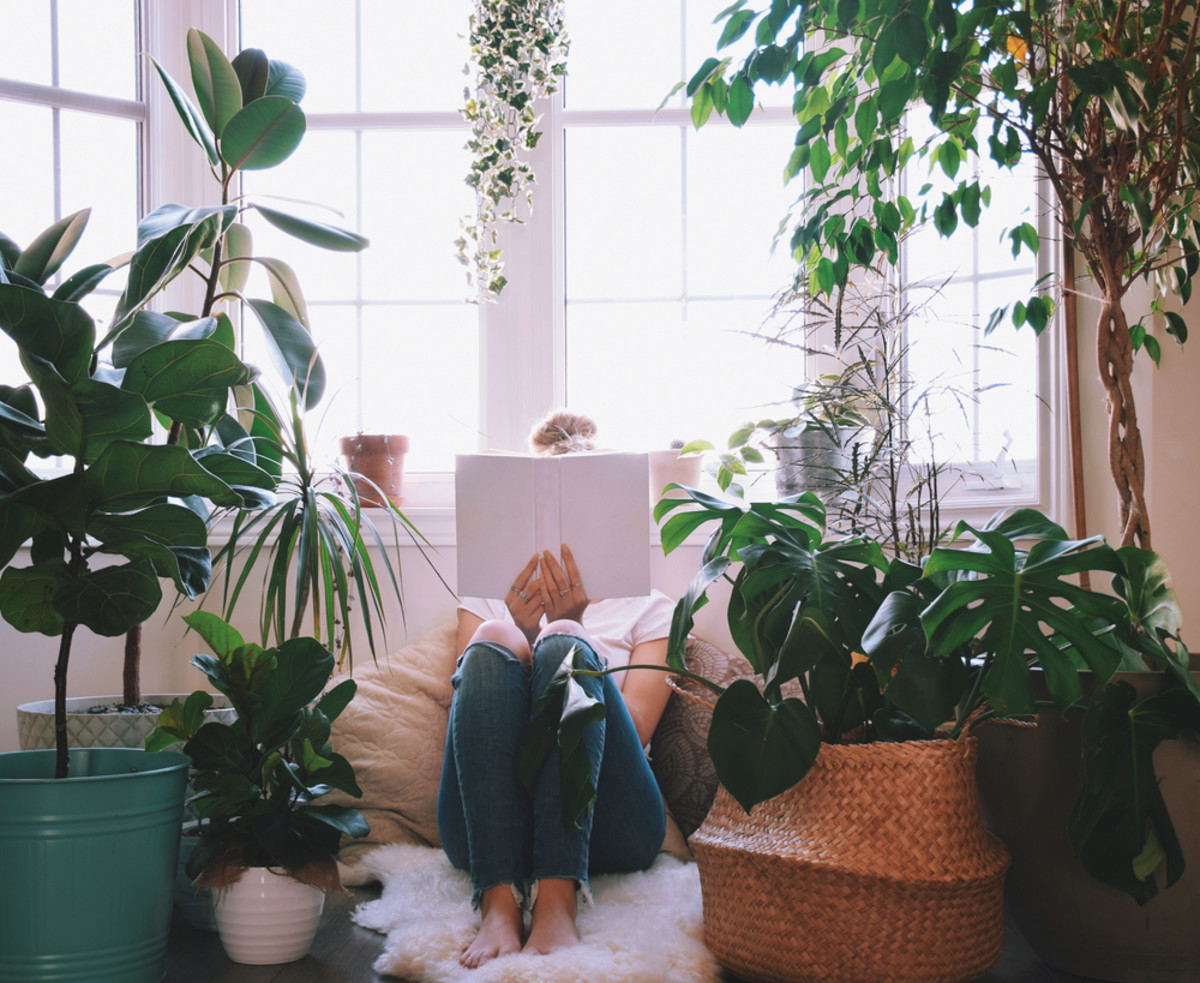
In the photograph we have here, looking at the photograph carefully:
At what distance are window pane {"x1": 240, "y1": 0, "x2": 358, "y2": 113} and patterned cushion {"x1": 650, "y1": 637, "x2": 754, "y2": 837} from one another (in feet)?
6.25

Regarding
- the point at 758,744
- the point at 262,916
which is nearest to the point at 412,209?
the point at 262,916

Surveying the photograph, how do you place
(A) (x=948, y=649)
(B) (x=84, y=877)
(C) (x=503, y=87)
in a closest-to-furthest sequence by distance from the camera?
(A) (x=948, y=649), (B) (x=84, y=877), (C) (x=503, y=87)

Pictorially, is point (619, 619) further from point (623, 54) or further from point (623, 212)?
point (623, 54)

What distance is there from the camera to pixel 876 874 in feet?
4.05

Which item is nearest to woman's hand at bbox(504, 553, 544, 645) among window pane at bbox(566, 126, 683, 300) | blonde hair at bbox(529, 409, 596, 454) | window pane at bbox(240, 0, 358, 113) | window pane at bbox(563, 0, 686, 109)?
blonde hair at bbox(529, 409, 596, 454)

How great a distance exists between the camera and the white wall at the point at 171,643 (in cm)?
233

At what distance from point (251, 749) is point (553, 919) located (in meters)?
0.55

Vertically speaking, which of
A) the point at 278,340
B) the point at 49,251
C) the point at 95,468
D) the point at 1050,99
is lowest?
the point at 95,468

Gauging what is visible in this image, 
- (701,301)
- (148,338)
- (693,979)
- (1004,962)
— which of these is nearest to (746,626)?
(693,979)

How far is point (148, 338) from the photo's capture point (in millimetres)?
1408

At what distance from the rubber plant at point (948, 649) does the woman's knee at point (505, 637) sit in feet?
1.63

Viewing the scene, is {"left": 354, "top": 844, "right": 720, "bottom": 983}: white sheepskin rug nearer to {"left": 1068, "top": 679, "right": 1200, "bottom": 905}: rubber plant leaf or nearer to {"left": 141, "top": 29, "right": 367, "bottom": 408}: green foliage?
{"left": 1068, "top": 679, "right": 1200, "bottom": 905}: rubber plant leaf

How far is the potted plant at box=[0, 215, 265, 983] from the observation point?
4.00 feet

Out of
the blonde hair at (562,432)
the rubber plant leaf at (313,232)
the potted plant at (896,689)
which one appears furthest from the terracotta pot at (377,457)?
the potted plant at (896,689)
